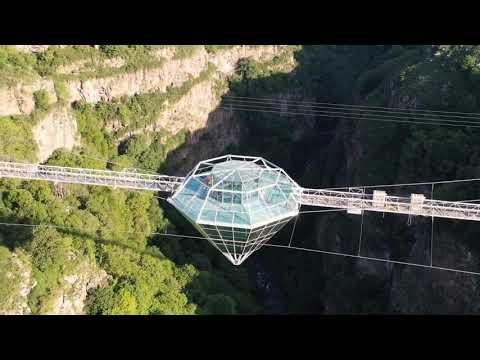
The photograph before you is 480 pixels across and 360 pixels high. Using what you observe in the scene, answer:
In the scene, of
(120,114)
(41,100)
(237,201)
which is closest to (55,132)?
(41,100)

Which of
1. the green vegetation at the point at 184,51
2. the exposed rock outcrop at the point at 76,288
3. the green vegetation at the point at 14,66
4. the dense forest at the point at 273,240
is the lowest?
the exposed rock outcrop at the point at 76,288

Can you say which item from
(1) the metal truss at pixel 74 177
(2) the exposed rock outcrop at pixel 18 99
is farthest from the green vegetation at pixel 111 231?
(1) the metal truss at pixel 74 177

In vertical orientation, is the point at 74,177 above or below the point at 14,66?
below

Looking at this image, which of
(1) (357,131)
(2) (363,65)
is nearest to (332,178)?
(1) (357,131)

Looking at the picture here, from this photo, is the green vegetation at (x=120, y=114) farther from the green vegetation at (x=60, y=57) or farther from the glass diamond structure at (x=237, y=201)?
the glass diamond structure at (x=237, y=201)

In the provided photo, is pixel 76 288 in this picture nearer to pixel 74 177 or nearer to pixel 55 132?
pixel 74 177

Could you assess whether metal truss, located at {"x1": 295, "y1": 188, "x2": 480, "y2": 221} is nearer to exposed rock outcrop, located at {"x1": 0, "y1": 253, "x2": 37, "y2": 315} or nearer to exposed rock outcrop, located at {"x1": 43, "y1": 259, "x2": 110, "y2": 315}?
exposed rock outcrop, located at {"x1": 43, "y1": 259, "x2": 110, "y2": 315}
